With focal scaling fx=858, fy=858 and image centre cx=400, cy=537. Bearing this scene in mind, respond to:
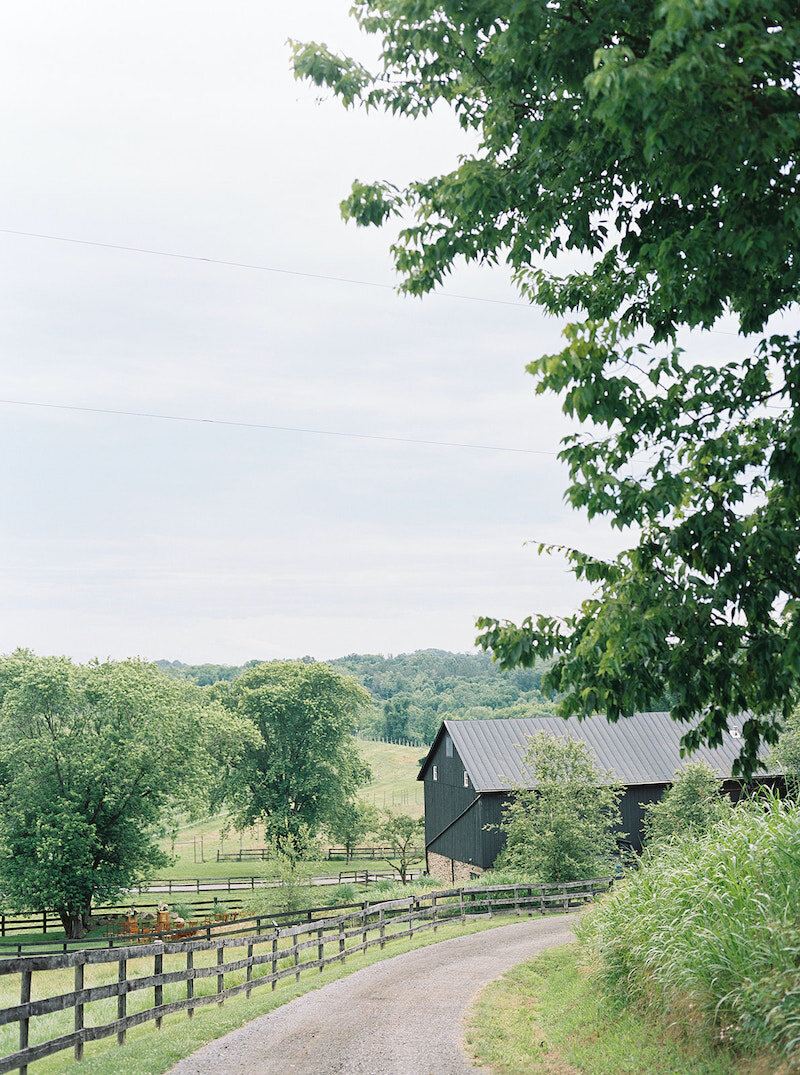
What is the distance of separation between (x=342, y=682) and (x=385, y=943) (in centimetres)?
3203

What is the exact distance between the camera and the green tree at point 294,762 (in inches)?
1988

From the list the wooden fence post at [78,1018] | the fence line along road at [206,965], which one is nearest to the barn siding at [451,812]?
the fence line along road at [206,965]

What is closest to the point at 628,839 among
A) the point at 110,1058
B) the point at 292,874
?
the point at 292,874

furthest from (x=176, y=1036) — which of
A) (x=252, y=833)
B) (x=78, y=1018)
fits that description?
(x=252, y=833)

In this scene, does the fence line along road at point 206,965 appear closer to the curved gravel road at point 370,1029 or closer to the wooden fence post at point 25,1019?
the wooden fence post at point 25,1019

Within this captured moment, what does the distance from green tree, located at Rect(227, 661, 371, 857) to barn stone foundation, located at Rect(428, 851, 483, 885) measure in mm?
10266

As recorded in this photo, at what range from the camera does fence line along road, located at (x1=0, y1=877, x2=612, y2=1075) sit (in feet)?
25.9

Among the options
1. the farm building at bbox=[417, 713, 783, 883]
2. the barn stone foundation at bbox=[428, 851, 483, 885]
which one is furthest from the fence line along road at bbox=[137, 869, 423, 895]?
the farm building at bbox=[417, 713, 783, 883]

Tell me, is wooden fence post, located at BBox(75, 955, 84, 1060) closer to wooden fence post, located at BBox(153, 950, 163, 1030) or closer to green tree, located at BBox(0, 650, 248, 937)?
wooden fence post, located at BBox(153, 950, 163, 1030)

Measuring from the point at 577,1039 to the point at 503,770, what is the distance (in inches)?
1044

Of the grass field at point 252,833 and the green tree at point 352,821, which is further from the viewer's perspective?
the grass field at point 252,833

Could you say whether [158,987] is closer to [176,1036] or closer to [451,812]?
[176,1036]

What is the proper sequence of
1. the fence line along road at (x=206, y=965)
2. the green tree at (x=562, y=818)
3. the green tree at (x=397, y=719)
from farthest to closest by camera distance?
1. the green tree at (x=397, y=719)
2. the green tree at (x=562, y=818)
3. the fence line along road at (x=206, y=965)

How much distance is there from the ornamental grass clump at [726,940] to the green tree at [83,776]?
27.0 m
